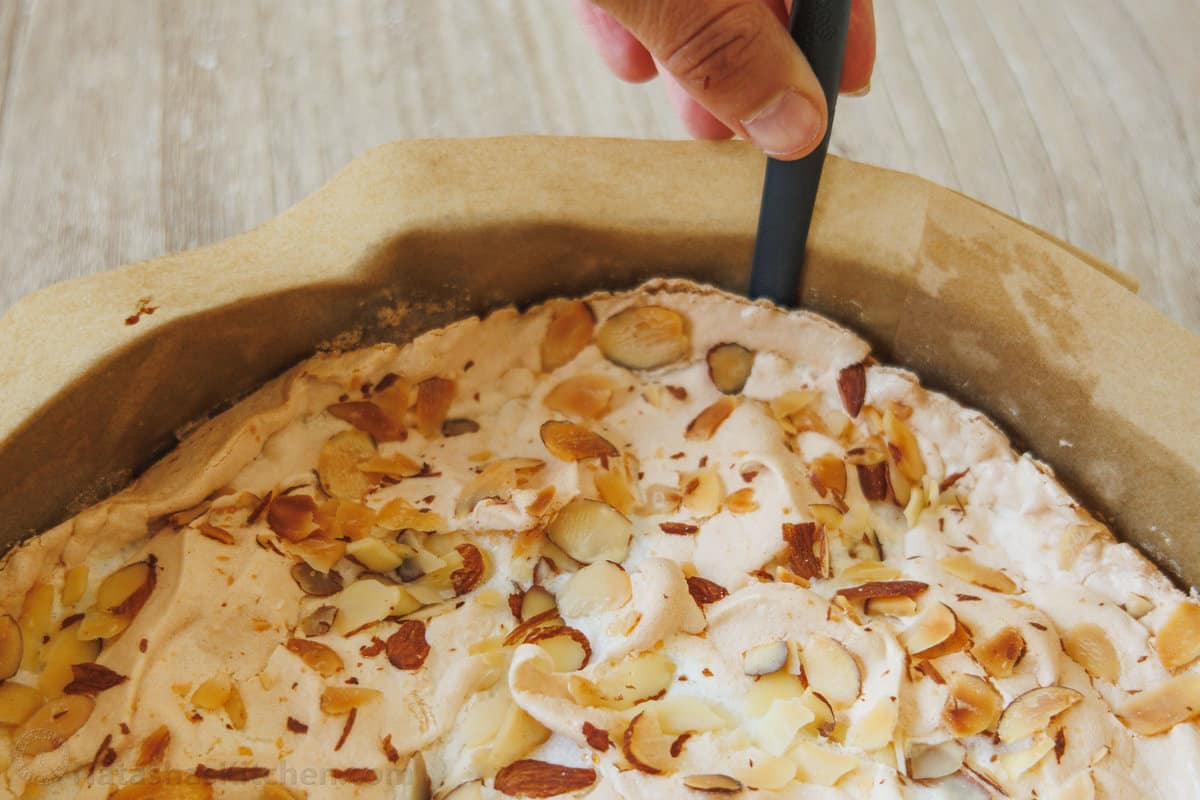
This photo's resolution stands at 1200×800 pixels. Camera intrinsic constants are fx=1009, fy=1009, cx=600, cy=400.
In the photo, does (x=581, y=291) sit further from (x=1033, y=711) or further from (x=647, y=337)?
(x=1033, y=711)

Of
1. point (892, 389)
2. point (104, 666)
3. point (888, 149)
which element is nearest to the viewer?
point (104, 666)

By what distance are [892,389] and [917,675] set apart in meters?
0.23

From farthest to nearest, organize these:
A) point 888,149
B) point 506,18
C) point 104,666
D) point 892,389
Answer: point 506,18
point 888,149
point 892,389
point 104,666

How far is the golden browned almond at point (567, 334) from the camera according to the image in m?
0.86

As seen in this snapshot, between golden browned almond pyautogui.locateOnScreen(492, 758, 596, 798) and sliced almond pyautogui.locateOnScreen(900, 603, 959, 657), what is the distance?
24 cm

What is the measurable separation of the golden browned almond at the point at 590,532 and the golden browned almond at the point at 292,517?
0.18 meters

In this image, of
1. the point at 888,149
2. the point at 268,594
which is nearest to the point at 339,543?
the point at 268,594

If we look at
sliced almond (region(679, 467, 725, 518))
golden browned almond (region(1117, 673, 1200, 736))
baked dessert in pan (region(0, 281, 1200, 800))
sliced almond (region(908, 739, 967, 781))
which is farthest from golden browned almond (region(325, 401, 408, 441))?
golden browned almond (region(1117, 673, 1200, 736))

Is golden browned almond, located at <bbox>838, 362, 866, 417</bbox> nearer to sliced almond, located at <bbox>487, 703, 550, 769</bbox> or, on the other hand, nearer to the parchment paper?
the parchment paper

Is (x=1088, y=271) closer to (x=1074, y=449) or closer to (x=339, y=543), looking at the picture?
(x=1074, y=449)

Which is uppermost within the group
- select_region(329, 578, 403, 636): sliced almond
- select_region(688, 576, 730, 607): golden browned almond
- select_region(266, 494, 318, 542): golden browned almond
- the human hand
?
the human hand

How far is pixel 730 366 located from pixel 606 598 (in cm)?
23

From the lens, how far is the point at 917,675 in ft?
2.29

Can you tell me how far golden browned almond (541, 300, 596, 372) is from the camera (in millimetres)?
863
